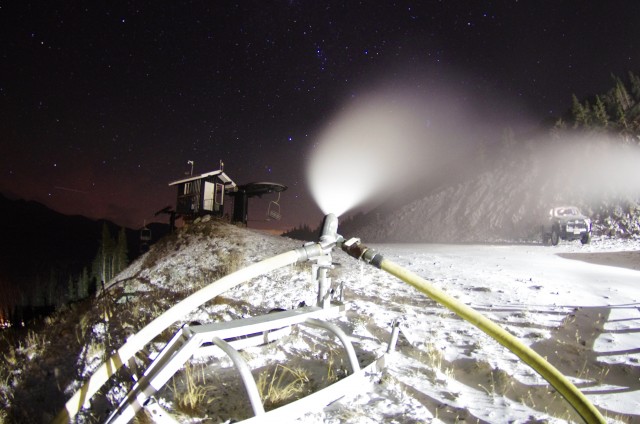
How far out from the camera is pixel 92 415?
180 inches

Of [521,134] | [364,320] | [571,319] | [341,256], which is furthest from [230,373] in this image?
[521,134]

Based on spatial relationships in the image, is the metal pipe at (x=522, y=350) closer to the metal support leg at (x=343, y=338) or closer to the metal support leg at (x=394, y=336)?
the metal support leg at (x=343, y=338)

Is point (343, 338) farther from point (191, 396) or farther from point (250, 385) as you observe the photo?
point (191, 396)

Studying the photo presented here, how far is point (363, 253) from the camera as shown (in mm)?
3361

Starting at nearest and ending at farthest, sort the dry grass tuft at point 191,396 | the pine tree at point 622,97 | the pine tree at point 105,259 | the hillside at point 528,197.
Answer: the dry grass tuft at point 191,396, the hillside at point 528,197, the pine tree at point 622,97, the pine tree at point 105,259

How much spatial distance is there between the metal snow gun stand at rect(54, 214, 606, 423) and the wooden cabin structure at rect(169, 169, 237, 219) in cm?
2729

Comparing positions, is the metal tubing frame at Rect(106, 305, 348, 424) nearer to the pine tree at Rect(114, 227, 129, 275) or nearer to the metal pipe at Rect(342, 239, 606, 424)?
the metal pipe at Rect(342, 239, 606, 424)

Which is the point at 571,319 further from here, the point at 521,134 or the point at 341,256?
the point at 521,134

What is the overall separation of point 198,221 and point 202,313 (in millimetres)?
17151

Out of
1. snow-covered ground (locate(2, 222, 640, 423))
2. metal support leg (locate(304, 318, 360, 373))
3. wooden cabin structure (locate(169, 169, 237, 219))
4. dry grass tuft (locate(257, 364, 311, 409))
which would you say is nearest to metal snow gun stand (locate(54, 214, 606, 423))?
metal support leg (locate(304, 318, 360, 373))

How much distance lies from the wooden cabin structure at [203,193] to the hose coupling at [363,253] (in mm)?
27799

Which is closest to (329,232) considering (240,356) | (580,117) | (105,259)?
(240,356)

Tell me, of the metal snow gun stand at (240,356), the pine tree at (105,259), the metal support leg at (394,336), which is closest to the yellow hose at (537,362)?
the metal snow gun stand at (240,356)

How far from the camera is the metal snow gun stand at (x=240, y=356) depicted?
258cm
